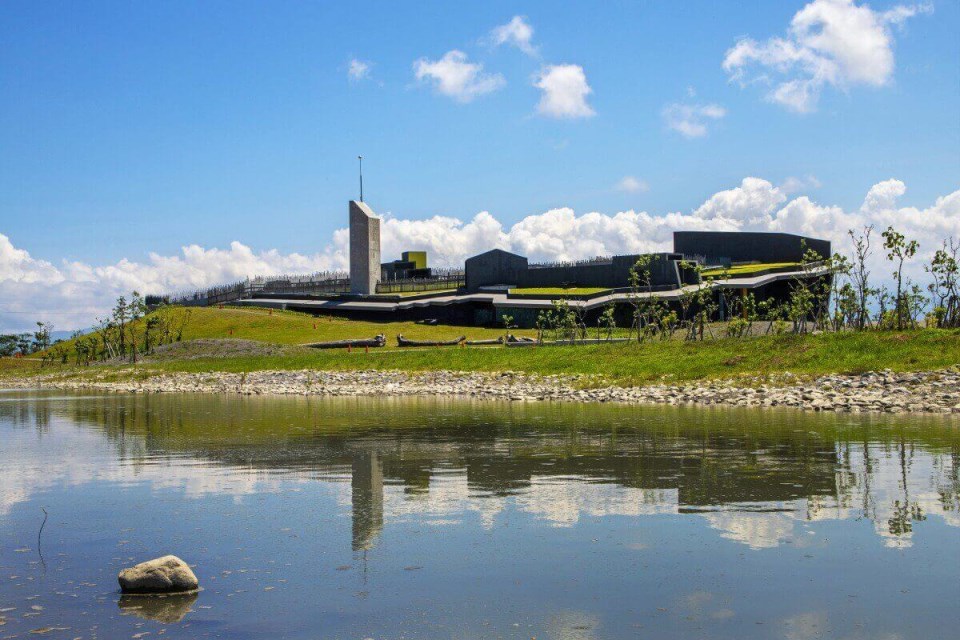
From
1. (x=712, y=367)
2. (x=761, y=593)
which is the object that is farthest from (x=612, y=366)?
(x=761, y=593)

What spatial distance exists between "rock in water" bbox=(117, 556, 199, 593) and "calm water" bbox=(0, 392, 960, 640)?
238 mm

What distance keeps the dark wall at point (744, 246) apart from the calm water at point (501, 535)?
296 feet

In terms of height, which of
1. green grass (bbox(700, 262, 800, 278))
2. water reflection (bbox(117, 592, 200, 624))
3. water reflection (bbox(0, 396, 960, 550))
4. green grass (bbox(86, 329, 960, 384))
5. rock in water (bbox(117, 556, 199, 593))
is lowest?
water reflection (bbox(117, 592, 200, 624))

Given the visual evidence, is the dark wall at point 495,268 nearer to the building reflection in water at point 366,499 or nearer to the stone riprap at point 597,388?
the stone riprap at point 597,388

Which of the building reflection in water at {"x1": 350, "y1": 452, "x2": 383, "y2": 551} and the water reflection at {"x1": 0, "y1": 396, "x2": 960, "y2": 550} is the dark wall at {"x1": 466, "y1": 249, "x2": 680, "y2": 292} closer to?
the water reflection at {"x1": 0, "y1": 396, "x2": 960, "y2": 550}

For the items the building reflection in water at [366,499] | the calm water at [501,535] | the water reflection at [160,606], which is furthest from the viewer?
the building reflection in water at [366,499]

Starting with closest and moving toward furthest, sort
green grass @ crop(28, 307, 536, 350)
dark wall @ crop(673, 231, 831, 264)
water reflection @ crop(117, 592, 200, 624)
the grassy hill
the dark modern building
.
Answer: water reflection @ crop(117, 592, 200, 624) < the grassy hill < green grass @ crop(28, 307, 536, 350) < the dark modern building < dark wall @ crop(673, 231, 831, 264)

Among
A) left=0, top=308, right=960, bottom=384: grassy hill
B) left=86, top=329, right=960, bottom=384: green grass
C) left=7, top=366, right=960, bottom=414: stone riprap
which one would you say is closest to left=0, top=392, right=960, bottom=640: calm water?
left=7, top=366, right=960, bottom=414: stone riprap

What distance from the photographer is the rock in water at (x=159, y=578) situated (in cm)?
1059

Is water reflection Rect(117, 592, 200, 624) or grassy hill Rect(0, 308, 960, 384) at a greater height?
grassy hill Rect(0, 308, 960, 384)

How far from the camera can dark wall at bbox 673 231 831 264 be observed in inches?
4400

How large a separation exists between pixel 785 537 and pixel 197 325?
95.3m

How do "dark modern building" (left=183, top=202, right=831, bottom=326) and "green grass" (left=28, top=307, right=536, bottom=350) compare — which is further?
"dark modern building" (left=183, top=202, right=831, bottom=326)

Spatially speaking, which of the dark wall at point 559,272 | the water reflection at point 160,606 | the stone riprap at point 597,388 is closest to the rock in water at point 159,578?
the water reflection at point 160,606
